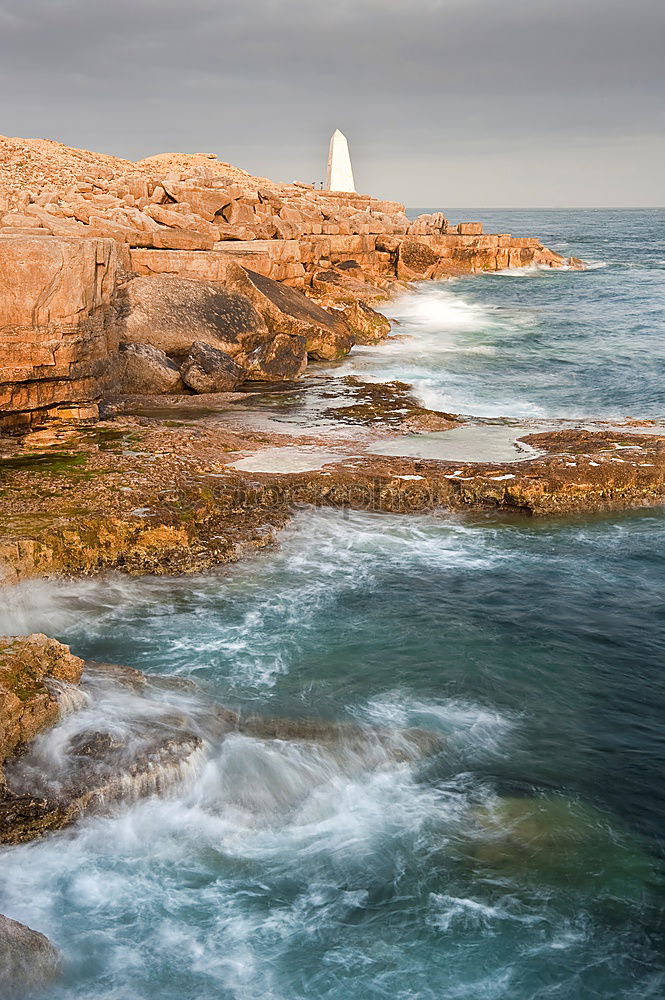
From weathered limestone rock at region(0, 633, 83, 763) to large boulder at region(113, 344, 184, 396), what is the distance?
999cm

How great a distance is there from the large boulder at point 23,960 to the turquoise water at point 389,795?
12 cm

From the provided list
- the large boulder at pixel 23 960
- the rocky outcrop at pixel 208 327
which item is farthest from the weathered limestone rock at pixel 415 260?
the large boulder at pixel 23 960

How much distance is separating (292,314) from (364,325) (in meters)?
4.29

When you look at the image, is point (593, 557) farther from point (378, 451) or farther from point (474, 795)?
point (474, 795)

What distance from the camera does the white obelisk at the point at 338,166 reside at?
69.6m

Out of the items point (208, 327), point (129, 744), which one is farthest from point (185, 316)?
point (129, 744)

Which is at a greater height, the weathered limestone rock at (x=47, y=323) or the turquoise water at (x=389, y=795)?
the weathered limestone rock at (x=47, y=323)

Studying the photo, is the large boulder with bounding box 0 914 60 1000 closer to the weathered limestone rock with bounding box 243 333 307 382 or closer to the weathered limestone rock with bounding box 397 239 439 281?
the weathered limestone rock with bounding box 243 333 307 382

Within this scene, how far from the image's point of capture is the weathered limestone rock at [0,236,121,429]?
1332 cm

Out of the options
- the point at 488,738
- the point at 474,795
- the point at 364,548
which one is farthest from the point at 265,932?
the point at 364,548

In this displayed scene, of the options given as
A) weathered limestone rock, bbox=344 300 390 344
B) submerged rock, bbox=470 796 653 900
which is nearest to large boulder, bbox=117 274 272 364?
weathered limestone rock, bbox=344 300 390 344

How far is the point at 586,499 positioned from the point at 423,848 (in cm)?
729

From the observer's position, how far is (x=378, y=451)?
545 inches

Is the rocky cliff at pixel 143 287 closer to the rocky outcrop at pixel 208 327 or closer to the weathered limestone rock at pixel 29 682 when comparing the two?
the rocky outcrop at pixel 208 327
